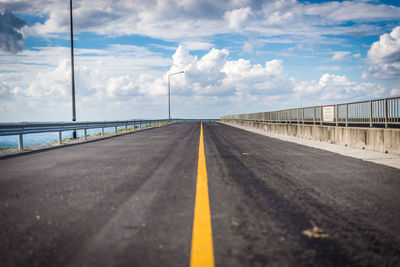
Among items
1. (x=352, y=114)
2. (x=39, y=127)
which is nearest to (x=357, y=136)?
(x=352, y=114)

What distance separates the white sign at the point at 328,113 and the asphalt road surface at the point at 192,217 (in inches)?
307

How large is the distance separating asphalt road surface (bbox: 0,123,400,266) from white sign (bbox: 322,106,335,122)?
25.6ft

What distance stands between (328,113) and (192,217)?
1252 cm

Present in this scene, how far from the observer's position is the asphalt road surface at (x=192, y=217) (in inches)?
94.0

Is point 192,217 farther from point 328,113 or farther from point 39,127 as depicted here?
point 328,113

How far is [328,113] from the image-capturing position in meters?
14.0

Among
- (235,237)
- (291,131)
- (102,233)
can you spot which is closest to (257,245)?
(235,237)

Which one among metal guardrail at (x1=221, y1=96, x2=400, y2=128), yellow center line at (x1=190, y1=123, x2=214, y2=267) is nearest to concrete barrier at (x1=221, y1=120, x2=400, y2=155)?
metal guardrail at (x1=221, y1=96, x2=400, y2=128)

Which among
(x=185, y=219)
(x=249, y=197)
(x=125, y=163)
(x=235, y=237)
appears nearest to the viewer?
(x=235, y=237)

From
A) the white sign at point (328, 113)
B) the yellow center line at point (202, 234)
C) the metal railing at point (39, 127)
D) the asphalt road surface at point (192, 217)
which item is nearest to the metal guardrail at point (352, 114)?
the white sign at point (328, 113)

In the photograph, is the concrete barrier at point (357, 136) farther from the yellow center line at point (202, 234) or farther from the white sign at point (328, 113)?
the yellow center line at point (202, 234)

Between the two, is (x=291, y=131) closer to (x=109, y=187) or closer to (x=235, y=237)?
(x=109, y=187)

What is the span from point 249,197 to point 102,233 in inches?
81.7

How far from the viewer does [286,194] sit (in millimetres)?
4234
